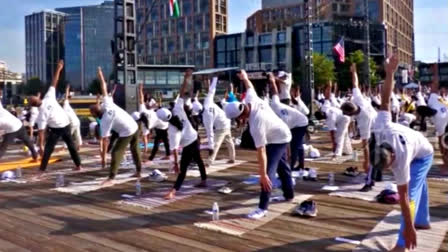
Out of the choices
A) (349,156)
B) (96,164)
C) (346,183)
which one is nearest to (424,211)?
(346,183)

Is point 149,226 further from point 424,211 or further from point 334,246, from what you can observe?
point 424,211

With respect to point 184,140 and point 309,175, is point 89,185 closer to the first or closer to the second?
point 184,140

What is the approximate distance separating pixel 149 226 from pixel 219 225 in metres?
0.92

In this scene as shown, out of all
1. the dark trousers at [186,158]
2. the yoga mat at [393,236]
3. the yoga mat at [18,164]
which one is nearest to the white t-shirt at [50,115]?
the yoga mat at [18,164]

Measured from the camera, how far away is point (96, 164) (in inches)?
460

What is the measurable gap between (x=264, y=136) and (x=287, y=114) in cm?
285

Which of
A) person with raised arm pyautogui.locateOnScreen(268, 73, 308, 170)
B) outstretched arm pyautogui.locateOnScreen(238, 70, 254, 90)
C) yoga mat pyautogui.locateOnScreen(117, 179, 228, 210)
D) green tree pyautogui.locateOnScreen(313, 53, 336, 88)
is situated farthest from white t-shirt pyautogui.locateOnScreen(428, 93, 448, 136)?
green tree pyautogui.locateOnScreen(313, 53, 336, 88)

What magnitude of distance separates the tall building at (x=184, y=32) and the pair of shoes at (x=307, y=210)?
88.4 m

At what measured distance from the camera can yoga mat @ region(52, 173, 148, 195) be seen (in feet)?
27.9

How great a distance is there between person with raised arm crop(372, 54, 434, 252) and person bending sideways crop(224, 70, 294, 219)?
168 cm

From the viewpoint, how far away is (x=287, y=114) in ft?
28.2

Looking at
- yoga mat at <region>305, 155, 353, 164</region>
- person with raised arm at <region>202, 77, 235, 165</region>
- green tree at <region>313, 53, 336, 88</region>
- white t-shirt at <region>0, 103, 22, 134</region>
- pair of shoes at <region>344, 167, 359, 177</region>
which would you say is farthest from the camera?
green tree at <region>313, 53, 336, 88</region>

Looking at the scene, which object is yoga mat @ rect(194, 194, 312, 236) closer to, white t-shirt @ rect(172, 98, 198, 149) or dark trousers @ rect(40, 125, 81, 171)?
white t-shirt @ rect(172, 98, 198, 149)

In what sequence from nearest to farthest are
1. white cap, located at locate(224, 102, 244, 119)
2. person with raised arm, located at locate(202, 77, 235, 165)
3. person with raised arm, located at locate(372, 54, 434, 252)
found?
person with raised arm, located at locate(372, 54, 434, 252), white cap, located at locate(224, 102, 244, 119), person with raised arm, located at locate(202, 77, 235, 165)
